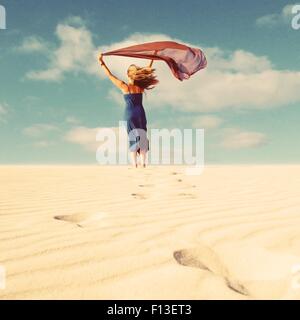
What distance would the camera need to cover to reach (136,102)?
848 centimetres

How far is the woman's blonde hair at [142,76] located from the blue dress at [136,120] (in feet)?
0.73

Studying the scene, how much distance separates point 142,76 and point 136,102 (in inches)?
21.3

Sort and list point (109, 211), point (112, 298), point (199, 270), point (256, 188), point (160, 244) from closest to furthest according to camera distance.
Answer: point (112, 298) < point (199, 270) < point (160, 244) < point (109, 211) < point (256, 188)

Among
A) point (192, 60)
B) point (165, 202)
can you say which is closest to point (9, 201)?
point (165, 202)

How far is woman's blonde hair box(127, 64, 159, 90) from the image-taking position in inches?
325

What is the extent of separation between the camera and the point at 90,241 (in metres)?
2.30

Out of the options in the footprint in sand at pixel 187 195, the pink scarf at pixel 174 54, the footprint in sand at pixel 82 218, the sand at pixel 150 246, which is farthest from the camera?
the pink scarf at pixel 174 54

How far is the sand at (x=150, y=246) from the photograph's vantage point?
170 centimetres

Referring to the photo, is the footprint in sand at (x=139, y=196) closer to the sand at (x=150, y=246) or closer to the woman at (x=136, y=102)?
the sand at (x=150, y=246)

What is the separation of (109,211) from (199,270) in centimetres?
144

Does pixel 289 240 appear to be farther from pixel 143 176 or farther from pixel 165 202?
pixel 143 176

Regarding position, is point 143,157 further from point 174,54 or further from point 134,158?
point 174,54

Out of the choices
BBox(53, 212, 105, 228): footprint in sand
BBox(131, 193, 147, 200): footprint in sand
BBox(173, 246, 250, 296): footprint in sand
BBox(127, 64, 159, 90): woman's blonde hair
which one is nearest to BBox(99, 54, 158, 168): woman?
BBox(127, 64, 159, 90): woman's blonde hair

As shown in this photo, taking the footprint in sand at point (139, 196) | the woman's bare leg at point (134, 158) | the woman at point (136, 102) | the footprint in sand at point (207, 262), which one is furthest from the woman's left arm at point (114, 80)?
the footprint in sand at point (207, 262)
